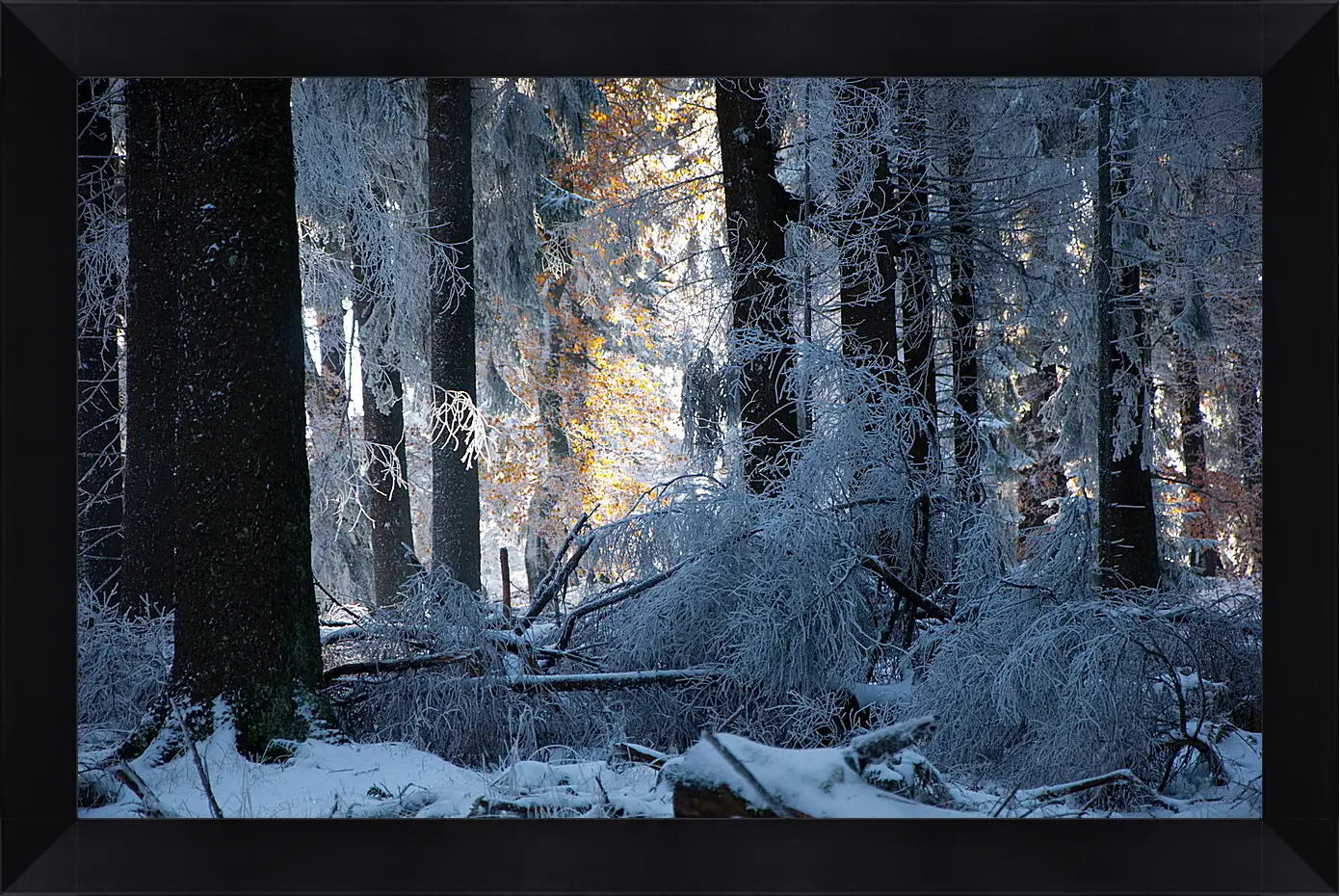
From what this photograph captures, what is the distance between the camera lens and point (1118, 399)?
814 cm

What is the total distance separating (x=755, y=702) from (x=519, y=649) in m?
1.00

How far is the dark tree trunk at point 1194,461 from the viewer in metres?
8.92

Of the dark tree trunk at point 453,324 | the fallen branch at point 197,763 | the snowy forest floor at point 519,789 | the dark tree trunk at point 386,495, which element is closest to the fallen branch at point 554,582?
the snowy forest floor at point 519,789

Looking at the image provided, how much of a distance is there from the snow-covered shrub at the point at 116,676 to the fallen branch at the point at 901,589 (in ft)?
9.66

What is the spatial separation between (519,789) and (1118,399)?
6.10 metres

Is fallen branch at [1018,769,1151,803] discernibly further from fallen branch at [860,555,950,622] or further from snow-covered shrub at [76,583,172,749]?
snow-covered shrub at [76,583,172,749]

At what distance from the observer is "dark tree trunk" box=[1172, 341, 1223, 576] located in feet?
29.3

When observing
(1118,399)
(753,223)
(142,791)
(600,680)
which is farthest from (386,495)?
(1118,399)

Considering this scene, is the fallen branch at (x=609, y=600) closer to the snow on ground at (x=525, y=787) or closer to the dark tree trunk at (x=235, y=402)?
the snow on ground at (x=525, y=787)

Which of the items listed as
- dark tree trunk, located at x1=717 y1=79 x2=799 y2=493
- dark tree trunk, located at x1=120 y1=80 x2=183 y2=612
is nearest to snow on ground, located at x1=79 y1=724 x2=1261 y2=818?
dark tree trunk, located at x1=120 y1=80 x2=183 y2=612

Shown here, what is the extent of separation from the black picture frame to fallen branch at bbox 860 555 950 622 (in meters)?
1.52
